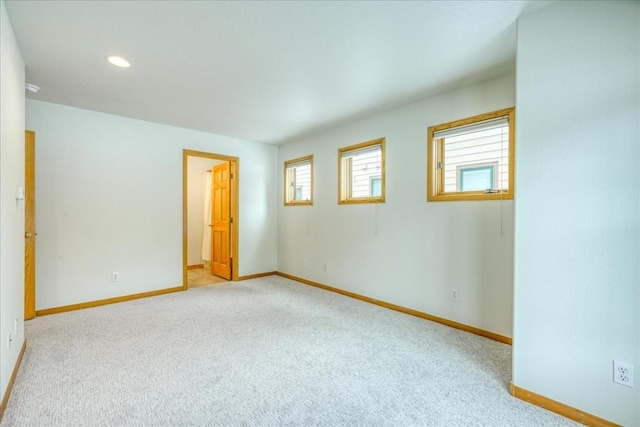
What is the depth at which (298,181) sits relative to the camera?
5312 mm

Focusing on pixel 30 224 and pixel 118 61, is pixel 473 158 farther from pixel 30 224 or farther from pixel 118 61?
pixel 30 224

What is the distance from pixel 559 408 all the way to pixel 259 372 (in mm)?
1890

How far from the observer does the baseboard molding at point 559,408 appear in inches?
63.8

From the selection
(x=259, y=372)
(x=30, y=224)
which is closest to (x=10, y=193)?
(x=30, y=224)

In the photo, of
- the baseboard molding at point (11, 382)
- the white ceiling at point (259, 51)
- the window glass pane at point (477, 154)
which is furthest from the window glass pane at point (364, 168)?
the baseboard molding at point (11, 382)

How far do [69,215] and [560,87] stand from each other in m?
4.78

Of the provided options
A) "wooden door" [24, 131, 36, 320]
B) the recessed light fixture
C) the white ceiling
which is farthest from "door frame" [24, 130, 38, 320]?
the recessed light fixture

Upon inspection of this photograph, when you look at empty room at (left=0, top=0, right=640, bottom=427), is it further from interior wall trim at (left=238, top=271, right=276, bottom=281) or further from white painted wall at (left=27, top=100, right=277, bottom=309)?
interior wall trim at (left=238, top=271, right=276, bottom=281)

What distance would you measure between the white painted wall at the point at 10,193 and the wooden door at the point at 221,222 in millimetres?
2889

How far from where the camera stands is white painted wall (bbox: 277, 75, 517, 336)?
9.05 feet

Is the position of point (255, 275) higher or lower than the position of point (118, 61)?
lower

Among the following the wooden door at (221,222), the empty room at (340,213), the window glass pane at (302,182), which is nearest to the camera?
the empty room at (340,213)

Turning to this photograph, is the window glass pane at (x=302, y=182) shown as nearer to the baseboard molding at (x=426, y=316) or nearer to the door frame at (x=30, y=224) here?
the baseboard molding at (x=426, y=316)

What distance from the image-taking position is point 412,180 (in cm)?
340
